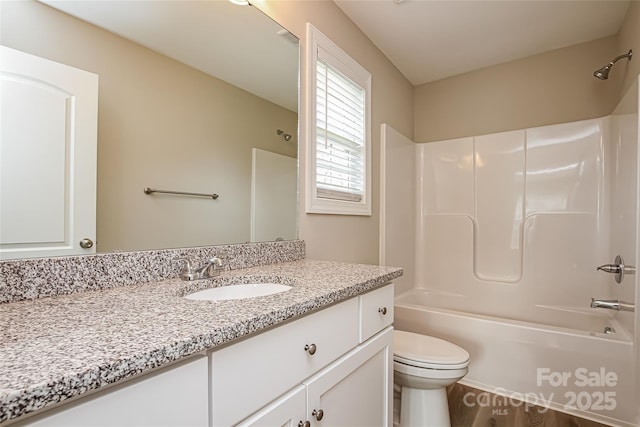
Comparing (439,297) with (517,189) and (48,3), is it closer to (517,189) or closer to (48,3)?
(517,189)

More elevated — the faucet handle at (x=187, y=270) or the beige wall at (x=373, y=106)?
the beige wall at (x=373, y=106)

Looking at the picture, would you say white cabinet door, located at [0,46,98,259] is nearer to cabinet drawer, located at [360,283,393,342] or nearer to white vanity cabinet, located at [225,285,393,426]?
white vanity cabinet, located at [225,285,393,426]

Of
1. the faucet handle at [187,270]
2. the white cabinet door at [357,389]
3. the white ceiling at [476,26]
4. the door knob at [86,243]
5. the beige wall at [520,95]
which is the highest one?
the white ceiling at [476,26]

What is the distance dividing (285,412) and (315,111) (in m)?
1.37

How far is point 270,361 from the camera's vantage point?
0.70m

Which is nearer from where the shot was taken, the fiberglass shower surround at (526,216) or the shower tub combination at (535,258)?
the shower tub combination at (535,258)

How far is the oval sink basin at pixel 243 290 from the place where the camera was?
103 cm

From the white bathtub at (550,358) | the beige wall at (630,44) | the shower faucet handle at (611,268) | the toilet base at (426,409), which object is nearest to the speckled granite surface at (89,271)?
the toilet base at (426,409)

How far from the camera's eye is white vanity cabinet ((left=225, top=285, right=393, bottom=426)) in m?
0.63

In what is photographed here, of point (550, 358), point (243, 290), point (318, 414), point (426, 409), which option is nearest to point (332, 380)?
point (318, 414)

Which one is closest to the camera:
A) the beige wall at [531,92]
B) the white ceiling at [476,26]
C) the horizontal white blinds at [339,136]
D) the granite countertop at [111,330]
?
the granite countertop at [111,330]

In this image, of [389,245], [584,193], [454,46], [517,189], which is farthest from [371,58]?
[584,193]

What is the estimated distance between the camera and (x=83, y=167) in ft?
2.82

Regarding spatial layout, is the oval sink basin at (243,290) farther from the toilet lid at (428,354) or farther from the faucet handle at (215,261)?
the toilet lid at (428,354)
